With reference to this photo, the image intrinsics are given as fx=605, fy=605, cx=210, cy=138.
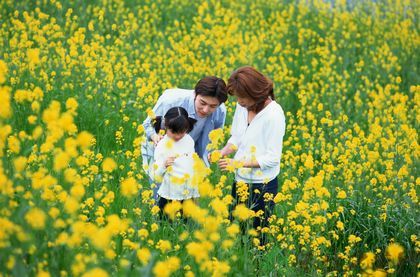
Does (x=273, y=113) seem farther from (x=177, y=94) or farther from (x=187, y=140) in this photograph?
(x=177, y=94)

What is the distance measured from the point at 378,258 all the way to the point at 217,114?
1.63 metres

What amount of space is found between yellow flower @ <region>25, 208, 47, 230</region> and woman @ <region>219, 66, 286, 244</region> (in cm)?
170

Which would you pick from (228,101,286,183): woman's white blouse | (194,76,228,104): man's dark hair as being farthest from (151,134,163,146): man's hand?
(228,101,286,183): woman's white blouse

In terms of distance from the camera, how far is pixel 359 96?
328 inches

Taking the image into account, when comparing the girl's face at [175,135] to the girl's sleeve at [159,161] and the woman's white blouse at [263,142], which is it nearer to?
the girl's sleeve at [159,161]

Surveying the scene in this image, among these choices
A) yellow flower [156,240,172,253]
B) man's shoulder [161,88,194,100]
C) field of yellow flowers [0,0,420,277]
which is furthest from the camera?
man's shoulder [161,88,194,100]

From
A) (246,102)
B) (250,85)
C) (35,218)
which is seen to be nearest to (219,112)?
(246,102)

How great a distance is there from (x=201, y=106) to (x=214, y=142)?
43cm

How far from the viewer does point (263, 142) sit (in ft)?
13.3

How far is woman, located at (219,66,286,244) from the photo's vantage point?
12.8ft

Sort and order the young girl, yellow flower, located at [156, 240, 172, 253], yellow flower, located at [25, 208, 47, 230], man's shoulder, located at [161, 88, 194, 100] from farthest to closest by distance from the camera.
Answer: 1. man's shoulder, located at [161, 88, 194, 100]
2. the young girl
3. yellow flower, located at [156, 240, 172, 253]
4. yellow flower, located at [25, 208, 47, 230]

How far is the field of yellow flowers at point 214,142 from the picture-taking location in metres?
2.59

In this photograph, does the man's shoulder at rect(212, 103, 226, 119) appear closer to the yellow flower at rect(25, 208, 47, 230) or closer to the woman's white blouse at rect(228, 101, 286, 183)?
the woman's white blouse at rect(228, 101, 286, 183)

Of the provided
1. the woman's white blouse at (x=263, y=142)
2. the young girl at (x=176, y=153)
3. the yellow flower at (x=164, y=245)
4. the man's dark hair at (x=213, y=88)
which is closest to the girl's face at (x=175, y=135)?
the young girl at (x=176, y=153)
